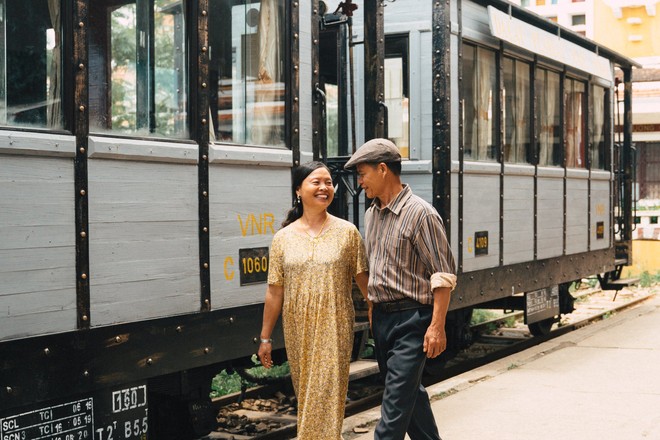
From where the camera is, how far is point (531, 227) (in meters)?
9.23

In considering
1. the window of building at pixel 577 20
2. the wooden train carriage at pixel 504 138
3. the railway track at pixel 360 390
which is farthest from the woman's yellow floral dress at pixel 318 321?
the window of building at pixel 577 20

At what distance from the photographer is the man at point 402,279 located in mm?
4203

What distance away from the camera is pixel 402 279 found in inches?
167

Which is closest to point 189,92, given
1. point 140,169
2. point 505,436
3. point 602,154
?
point 140,169

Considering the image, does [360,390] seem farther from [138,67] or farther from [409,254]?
[138,67]

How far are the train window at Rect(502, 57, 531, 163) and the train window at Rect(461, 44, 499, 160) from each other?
259 millimetres

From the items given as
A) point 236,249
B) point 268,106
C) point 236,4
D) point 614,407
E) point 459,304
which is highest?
point 236,4

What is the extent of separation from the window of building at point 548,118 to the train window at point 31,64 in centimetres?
601

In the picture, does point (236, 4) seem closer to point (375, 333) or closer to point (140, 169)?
point (140, 169)

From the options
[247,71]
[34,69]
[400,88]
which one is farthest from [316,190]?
[400,88]

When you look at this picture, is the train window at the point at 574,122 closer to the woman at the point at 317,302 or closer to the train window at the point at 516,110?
the train window at the point at 516,110

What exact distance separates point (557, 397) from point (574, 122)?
4576 mm

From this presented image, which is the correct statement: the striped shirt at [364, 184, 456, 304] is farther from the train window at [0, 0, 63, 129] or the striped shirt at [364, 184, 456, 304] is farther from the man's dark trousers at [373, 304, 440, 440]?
the train window at [0, 0, 63, 129]

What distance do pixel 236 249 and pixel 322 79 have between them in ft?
8.60
